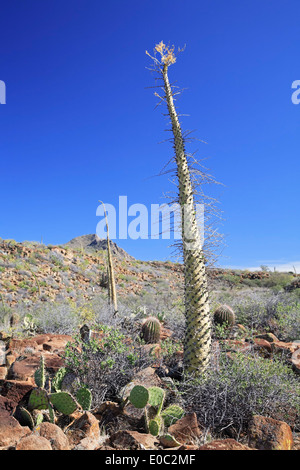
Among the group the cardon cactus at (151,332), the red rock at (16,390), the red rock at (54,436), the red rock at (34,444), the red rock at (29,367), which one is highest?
the cardon cactus at (151,332)

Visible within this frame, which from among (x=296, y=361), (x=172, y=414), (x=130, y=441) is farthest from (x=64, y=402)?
(x=296, y=361)

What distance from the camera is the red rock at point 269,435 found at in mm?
3467

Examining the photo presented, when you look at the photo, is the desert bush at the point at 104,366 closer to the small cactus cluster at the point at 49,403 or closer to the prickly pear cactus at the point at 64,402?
the small cactus cluster at the point at 49,403

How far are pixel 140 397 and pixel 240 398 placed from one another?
121 cm

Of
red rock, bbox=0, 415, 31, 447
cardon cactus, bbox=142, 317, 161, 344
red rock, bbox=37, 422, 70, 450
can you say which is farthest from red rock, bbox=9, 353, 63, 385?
cardon cactus, bbox=142, 317, 161, 344

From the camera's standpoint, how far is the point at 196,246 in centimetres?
537

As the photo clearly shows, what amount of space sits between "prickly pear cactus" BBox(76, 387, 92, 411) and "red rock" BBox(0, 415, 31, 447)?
0.82m

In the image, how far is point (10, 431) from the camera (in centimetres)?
360

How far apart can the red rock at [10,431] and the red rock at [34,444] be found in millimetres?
442

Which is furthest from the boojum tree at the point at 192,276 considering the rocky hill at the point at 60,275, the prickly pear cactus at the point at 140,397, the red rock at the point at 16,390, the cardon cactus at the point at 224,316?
the rocky hill at the point at 60,275

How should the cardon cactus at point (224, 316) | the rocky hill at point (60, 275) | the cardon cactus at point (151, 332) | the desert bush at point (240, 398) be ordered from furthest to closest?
the rocky hill at point (60, 275) → the cardon cactus at point (224, 316) → the cardon cactus at point (151, 332) → the desert bush at point (240, 398)

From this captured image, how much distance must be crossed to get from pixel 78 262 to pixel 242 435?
24531mm

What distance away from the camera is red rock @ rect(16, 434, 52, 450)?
3058 mm

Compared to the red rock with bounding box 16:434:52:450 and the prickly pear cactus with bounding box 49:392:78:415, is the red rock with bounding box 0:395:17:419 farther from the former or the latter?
the red rock with bounding box 16:434:52:450
